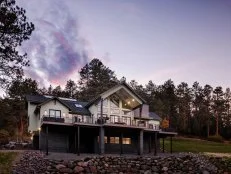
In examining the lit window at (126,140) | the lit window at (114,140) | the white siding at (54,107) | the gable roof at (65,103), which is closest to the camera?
the white siding at (54,107)

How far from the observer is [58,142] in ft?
152

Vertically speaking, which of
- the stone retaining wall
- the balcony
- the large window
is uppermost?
the balcony

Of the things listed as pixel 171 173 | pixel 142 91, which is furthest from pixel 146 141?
pixel 142 91

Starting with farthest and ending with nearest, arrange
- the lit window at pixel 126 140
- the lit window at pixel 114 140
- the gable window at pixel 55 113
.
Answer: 1. the lit window at pixel 126 140
2. the lit window at pixel 114 140
3. the gable window at pixel 55 113

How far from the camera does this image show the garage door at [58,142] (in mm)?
45656

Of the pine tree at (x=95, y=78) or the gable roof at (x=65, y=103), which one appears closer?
the gable roof at (x=65, y=103)

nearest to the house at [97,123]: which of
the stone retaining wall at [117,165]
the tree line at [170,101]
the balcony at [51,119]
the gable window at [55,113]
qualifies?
the gable window at [55,113]

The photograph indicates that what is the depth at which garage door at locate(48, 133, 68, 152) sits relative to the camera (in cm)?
4566

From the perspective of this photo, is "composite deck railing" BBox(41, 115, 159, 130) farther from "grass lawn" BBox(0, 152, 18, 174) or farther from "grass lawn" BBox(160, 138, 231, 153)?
"grass lawn" BBox(160, 138, 231, 153)

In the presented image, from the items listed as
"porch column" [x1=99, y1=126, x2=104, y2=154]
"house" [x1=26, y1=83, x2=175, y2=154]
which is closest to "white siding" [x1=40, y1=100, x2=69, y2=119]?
"house" [x1=26, y1=83, x2=175, y2=154]

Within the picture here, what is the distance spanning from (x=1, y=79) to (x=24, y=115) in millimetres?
47443

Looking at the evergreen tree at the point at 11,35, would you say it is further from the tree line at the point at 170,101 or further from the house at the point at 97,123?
the tree line at the point at 170,101

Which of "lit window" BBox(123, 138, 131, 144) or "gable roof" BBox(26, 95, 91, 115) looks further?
"lit window" BBox(123, 138, 131, 144)

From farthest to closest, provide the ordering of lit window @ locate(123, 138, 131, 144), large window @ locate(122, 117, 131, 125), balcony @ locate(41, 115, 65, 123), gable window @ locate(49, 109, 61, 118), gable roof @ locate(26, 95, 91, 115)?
lit window @ locate(123, 138, 131, 144)
large window @ locate(122, 117, 131, 125)
gable roof @ locate(26, 95, 91, 115)
gable window @ locate(49, 109, 61, 118)
balcony @ locate(41, 115, 65, 123)
